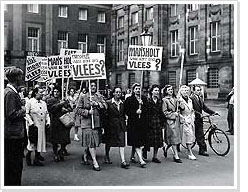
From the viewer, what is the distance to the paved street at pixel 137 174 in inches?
200

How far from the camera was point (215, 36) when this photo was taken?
13.1 metres

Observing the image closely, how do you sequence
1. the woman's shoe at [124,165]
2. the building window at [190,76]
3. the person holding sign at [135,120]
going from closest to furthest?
the woman's shoe at [124,165] → the person holding sign at [135,120] → the building window at [190,76]

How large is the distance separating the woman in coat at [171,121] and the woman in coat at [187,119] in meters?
0.14

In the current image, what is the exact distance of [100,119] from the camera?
20.2 ft

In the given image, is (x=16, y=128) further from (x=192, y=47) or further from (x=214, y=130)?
(x=192, y=47)

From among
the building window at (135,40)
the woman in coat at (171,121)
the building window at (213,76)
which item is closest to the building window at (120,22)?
the building window at (135,40)

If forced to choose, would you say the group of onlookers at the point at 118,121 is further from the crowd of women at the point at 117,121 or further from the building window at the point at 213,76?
the building window at the point at 213,76

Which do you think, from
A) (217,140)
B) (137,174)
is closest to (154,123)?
(137,174)

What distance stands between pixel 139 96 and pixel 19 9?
2.63 m
